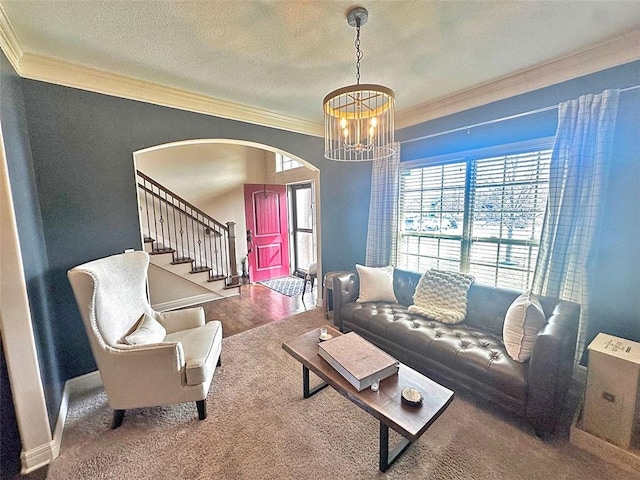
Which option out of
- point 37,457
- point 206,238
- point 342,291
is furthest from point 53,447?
point 206,238

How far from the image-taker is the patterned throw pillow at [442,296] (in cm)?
241

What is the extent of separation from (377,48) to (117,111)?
2232mm

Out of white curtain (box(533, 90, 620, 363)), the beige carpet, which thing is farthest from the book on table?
white curtain (box(533, 90, 620, 363))

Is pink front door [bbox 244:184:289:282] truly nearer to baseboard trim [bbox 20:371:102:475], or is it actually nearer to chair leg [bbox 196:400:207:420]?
baseboard trim [bbox 20:371:102:475]

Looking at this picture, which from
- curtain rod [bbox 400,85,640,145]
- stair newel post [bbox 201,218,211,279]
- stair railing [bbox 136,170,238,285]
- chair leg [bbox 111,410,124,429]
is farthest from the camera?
stair newel post [bbox 201,218,211,279]

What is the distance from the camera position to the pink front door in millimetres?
5363

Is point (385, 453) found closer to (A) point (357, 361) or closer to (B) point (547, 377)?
(A) point (357, 361)

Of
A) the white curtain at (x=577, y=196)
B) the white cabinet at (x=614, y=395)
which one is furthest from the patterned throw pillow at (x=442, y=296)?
the white cabinet at (x=614, y=395)

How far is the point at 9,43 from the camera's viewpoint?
5.54ft

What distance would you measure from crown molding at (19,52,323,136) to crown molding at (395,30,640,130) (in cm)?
173

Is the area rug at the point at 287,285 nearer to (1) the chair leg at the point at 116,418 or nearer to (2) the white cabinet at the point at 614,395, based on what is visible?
(1) the chair leg at the point at 116,418

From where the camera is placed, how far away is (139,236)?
98.0 inches

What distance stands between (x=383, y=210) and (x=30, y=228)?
323 cm

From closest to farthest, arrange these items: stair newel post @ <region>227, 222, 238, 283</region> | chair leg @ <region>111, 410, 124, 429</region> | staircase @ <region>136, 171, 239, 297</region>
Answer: chair leg @ <region>111, 410, 124, 429</region>
staircase @ <region>136, 171, 239, 297</region>
stair newel post @ <region>227, 222, 238, 283</region>
